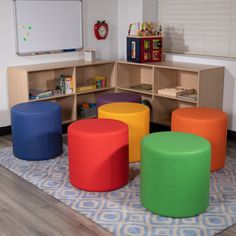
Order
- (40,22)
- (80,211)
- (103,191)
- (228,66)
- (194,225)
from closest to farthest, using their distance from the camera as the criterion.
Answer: (194,225)
(80,211)
(103,191)
(228,66)
(40,22)

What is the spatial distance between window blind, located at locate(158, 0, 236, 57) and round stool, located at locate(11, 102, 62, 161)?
1.90m

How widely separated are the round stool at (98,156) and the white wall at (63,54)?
66.2 inches

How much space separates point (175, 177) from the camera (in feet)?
8.79

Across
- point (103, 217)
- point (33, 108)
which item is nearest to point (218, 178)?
point (103, 217)

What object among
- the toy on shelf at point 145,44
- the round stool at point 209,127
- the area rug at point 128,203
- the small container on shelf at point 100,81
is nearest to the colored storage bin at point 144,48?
the toy on shelf at point 145,44

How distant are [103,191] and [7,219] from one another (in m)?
0.75

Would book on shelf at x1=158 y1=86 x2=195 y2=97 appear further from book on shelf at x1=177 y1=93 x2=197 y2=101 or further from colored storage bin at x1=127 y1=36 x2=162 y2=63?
colored storage bin at x1=127 y1=36 x2=162 y2=63

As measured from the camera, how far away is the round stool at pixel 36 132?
3758 millimetres

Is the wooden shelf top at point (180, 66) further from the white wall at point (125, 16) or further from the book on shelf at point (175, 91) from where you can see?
the white wall at point (125, 16)

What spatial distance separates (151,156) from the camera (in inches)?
107

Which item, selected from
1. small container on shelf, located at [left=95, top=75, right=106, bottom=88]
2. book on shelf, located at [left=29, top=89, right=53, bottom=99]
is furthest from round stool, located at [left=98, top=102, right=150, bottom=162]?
small container on shelf, located at [left=95, top=75, right=106, bottom=88]

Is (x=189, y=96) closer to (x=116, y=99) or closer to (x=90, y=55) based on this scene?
(x=116, y=99)

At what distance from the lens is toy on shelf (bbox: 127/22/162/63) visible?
189 inches

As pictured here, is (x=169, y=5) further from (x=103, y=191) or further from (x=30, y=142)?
(x=103, y=191)
